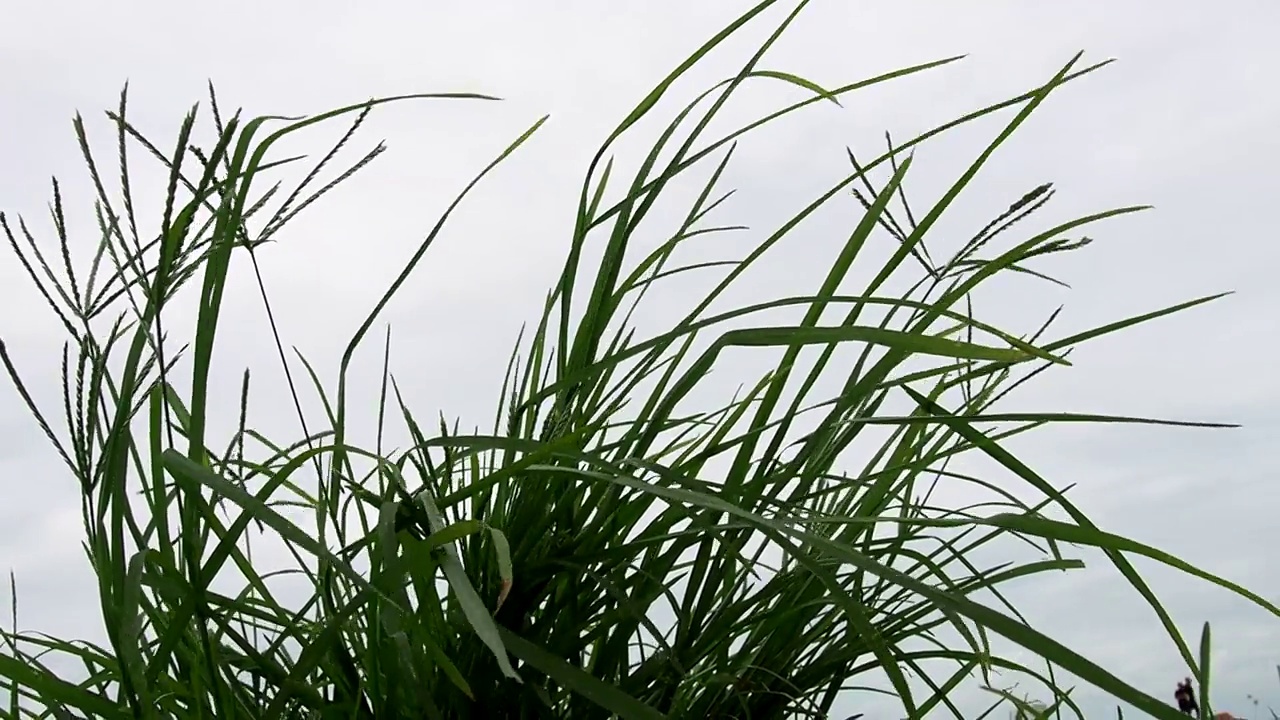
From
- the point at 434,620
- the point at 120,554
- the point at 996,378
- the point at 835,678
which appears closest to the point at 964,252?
the point at 996,378

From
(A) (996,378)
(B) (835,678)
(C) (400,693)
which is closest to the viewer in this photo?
(C) (400,693)

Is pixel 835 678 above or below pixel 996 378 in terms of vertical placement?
below

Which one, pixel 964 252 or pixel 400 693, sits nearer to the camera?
pixel 400 693

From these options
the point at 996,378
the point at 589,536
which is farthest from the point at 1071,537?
the point at 996,378

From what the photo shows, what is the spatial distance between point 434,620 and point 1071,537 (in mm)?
310

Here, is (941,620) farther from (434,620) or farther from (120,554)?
(120,554)

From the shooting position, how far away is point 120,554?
528 mm

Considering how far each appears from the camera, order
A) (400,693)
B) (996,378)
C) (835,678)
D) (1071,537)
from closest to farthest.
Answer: (1071,537) → (400,693) → (835,678) → (996,378)

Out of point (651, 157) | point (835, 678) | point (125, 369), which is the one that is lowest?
point (835, 678)

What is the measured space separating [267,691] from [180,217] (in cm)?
24

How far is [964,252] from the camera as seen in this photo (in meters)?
0.72

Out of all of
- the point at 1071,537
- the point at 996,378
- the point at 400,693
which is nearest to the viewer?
the point at 1071,537

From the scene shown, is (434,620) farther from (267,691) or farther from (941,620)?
(941,620)

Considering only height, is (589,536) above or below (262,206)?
below
